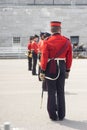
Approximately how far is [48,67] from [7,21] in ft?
136

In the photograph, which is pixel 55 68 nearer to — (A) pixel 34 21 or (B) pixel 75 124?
(B) pixel 75 124

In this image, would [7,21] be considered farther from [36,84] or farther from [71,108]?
[71,108]

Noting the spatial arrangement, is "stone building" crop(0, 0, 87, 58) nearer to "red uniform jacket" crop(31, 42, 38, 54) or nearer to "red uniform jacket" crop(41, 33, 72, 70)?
"red uniform jacket" crop(31, 42, 38, 54)

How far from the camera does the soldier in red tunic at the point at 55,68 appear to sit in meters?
10.3

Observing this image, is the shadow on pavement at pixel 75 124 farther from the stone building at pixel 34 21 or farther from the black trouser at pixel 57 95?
the stone building at pixel 34 21

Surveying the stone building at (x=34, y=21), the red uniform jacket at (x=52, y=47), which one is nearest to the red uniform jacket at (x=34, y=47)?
the red uniform jacket at (x=52, y=47)

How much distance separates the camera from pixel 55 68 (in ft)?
33.8

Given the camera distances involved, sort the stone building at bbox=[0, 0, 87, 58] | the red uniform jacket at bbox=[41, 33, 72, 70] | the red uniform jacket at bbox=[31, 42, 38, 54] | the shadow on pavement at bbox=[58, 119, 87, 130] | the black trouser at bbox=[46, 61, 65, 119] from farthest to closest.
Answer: the stone building at bbox=[0, 0, 87, 58], the red uniform jacket at bbox=[31, 42, 38, 54], the black trouser at bbox=[46, 61, 65, 119], the red uniform jacket at bbox=[41, 33, 72, 70], the shadow on pavement at bbox=[58, 119, 87, 130]

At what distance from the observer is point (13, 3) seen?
5356 cm

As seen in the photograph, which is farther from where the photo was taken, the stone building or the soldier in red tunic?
the stone building

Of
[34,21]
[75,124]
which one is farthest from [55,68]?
[34,21]

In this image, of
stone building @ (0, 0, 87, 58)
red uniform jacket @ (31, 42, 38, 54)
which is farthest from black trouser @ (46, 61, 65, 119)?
stone building @ (0, 0, 87, 58)

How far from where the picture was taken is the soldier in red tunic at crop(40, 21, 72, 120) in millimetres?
10312

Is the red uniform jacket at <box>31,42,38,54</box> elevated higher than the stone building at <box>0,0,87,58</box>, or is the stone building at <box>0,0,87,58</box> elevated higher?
the red uniform jacket at <box>31,42,38,54</box>
